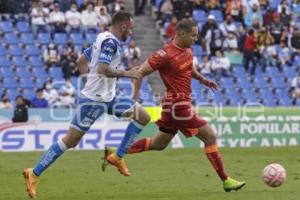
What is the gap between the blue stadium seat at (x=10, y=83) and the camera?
27.6 m

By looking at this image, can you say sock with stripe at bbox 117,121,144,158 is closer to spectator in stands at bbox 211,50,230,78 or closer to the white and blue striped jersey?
the white and blue striped jersey

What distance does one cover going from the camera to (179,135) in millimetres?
24297

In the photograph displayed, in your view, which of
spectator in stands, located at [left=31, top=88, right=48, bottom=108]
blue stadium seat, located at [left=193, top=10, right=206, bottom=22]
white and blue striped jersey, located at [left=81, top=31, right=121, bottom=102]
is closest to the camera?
white and blue striped jersey, located at [left=81, top=31, right=121, bottom=102]

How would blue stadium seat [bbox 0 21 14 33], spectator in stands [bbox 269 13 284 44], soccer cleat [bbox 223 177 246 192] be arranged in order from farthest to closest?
spectator in stands [bbox 269 13 284 44]
blue stadium seat [bbox 0 21 14 33]
soccer cleat [bbox 223 177 246 192]

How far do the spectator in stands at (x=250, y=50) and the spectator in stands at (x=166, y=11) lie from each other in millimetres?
3066

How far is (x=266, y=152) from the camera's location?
21.2m

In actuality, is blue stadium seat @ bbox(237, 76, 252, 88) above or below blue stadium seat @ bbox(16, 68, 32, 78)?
below

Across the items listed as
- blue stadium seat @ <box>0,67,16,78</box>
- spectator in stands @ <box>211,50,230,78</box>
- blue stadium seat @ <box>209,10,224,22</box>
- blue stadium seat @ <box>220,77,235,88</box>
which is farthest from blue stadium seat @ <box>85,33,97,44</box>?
blue stadium seat @ <box>209,10,224,22</box>

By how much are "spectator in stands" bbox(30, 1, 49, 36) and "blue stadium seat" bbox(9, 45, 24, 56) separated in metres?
0.95

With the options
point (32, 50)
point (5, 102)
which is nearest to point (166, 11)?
point (32, 50)

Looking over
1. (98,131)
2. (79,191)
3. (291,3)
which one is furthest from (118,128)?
(291,3)

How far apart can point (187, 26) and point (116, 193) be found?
2706mm

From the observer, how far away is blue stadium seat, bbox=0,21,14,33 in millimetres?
29281

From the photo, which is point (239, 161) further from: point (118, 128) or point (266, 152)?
point (118, 128)
